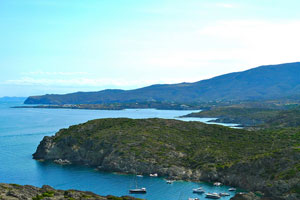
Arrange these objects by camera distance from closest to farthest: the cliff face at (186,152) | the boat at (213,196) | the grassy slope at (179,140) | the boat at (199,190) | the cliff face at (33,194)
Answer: the cliff face at (33,194)
the boat at (213,196)
the boat at (199,190)
the cliff face at (186,152)
the grassy slope at (179,140)

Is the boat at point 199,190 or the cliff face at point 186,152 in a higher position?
the cliff face at point 186,152

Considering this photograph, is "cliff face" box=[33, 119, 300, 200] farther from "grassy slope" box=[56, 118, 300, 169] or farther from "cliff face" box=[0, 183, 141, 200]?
"cliff face" box=[0, 183, 141, 200]

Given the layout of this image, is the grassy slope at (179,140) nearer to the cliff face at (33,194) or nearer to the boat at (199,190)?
the boat at (199,190)

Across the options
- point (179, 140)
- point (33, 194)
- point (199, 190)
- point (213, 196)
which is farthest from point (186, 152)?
point (33, 194)

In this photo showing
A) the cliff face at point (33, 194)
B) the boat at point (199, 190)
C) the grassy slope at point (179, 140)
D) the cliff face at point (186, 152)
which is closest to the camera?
the cliff face at point (33, 194)

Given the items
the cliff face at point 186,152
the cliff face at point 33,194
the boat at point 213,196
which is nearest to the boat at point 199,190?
the boat at point 213,196

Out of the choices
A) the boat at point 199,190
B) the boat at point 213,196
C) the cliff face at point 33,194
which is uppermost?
the cliff face at point 33,194

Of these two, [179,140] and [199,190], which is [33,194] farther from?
[179,140]

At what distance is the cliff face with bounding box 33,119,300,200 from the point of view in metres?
77.4

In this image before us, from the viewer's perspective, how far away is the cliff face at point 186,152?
254 ft

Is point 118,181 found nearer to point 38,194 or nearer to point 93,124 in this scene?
point 38,194

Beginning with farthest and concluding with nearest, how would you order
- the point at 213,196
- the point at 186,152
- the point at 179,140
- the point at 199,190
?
the point at 179,140, the point at 186,152, the point at 199,190, the point at 213,196

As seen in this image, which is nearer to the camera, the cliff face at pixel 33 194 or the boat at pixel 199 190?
the cliff face at pixel 33 194

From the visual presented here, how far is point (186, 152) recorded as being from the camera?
3888 inches
